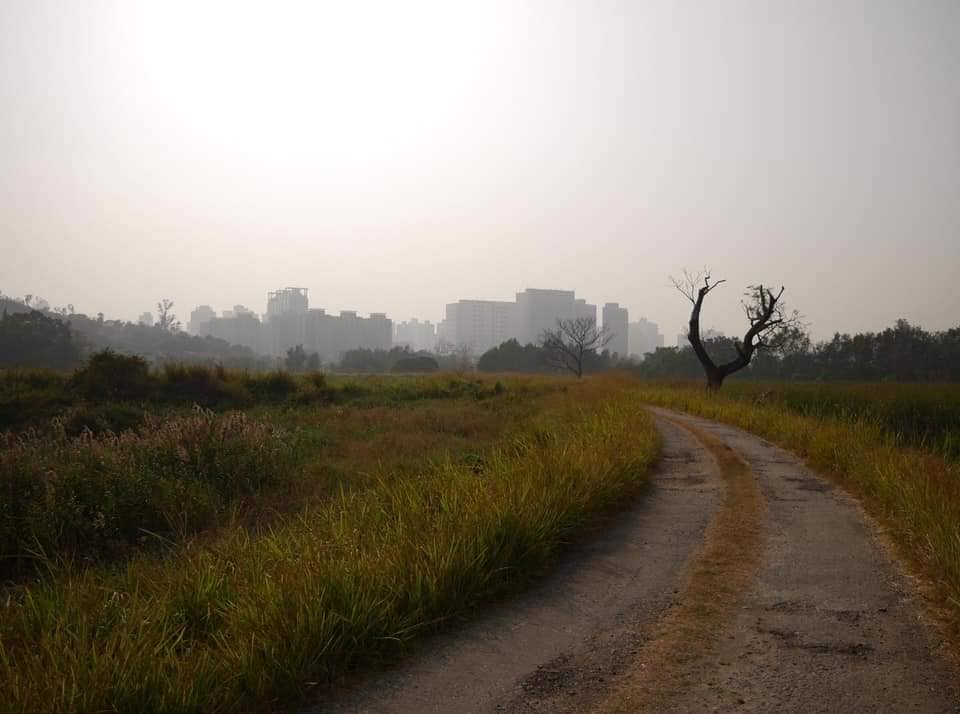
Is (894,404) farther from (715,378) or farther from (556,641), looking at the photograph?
(556,641)

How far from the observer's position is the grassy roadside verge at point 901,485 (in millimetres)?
4641

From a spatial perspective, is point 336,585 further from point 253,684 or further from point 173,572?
point 173,572

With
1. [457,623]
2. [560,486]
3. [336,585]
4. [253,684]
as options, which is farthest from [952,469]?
[253,684]

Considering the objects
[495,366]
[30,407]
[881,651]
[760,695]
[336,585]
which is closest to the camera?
[760,695]

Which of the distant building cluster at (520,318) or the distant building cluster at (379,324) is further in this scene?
the distant building cluster at (520,318)

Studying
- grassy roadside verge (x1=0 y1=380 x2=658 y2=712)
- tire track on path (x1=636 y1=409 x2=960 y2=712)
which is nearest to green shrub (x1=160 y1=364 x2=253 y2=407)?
grassy roadside verge (x1=0 y1=380 x2=658 y2=712)

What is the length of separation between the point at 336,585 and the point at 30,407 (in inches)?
888

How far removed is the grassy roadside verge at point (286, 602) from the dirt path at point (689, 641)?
0.25 meters

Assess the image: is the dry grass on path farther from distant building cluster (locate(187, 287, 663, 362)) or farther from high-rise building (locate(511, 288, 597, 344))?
high-rise building (locate(511, 288, 597, 344))

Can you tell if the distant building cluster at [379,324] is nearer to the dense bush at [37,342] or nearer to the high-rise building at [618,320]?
the high-rise building at [618,320]

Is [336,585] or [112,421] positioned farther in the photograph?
[112,421]

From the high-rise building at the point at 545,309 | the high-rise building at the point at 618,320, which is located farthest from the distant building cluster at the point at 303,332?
the high-rise building at the point at 618,320

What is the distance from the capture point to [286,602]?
155 inches

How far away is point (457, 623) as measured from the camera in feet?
14.1
